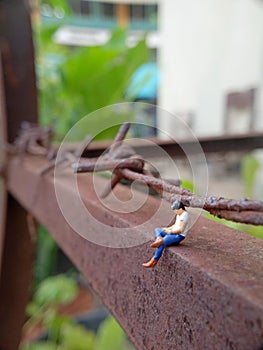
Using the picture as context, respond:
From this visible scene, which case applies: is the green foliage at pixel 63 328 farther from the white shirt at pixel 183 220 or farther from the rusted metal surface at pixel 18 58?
the white shirt at pixel 183 220

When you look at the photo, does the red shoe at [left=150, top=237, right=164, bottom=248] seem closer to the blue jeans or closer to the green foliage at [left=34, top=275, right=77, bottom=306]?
the blue jeans

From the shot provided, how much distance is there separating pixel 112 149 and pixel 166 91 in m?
2.93

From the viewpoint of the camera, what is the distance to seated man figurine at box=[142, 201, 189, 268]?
0.48 ft

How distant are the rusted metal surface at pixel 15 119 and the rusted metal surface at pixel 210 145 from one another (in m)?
0.14

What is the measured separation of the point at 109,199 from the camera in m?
0.23

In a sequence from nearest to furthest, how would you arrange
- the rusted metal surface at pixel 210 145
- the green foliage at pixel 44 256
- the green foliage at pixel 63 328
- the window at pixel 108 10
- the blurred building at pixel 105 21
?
the rusted metal surface at pixel 210 145
the green foliage at pixel 63 328
the green foliage at pixel 44 256
the blurred building at pixel 105 21
the window at pixel 108 10

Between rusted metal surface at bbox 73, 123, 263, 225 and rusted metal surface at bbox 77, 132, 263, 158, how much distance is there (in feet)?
0.74

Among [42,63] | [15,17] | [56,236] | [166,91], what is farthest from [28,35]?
[166,91]

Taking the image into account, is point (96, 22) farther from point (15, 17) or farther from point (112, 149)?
point (112, 149)

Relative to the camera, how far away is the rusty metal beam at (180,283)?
113 millimetres

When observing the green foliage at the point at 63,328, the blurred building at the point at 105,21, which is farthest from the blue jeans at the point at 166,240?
the blurred building at the point at 105,21

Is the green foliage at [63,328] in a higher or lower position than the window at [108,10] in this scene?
lower

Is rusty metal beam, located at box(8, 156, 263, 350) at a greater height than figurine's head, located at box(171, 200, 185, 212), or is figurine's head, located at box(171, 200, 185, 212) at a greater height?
figurine's head, located at box(171, 200, 185, 212)

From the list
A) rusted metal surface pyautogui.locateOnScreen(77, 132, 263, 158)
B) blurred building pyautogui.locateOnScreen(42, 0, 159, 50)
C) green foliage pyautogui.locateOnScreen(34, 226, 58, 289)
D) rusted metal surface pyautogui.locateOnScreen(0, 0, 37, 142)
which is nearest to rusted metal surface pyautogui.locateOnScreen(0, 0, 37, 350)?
rusted metal surface pyautogui.locateOnScreen(0, 0, 37, 142)
